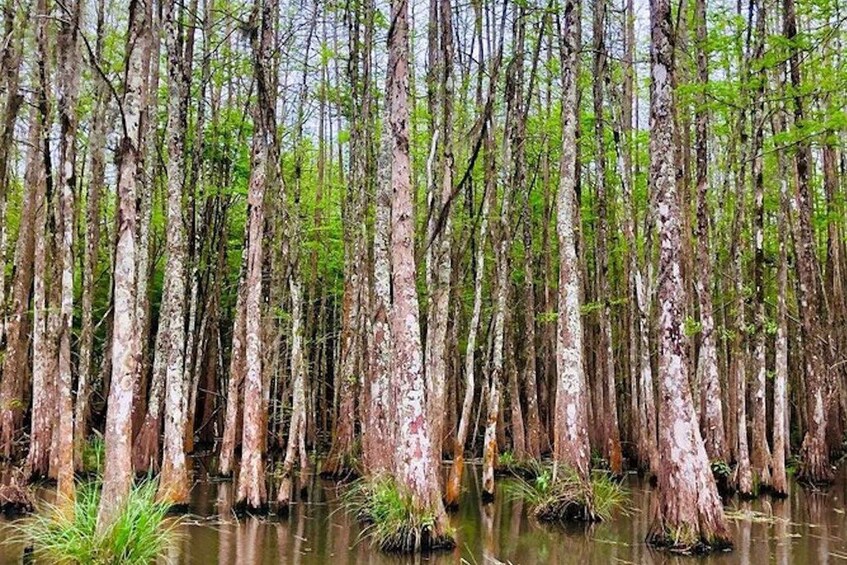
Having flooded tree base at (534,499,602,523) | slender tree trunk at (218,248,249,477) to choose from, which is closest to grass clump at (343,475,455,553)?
flooded tree base at (534,499,602,523)

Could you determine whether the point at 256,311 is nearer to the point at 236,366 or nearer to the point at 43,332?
the point at 236,366

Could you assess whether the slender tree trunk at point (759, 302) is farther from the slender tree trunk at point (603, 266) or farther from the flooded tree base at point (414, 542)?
the flooded tree base at point (414, 542)

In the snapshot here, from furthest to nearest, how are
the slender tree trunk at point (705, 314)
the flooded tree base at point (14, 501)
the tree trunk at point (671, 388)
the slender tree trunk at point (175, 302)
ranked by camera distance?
the slender tree trunk at point (705, 314) → the slender tree trunk at point (175, 302) → the flooded tree base at point (14, 501) → the tree trunk at point (671, 388)

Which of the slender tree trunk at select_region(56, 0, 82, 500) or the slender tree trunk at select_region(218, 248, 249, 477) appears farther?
the slender tree trunk at select_region(218, 248, 249, 477)

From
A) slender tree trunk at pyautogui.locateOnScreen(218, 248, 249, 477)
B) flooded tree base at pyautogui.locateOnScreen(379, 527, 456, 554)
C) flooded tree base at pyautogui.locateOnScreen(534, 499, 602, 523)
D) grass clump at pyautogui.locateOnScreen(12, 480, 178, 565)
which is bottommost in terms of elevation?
flooded tree base at pyautogui.locateOnScreen(534, 499, 602, 523)

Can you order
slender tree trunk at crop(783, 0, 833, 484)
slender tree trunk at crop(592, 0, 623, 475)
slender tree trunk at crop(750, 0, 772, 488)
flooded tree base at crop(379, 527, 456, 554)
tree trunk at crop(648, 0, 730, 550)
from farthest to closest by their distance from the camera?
slender tree trunk at crop(592, 0, 623, 475) < slender tree trunk at crop(783, 0, 833, 484) < slender tree trunk at crop(750, 0, 772, 488) < tree trunk at crop(648, 0, 730, 550) < flooded tree base at crop(379, 527, 456, 554)

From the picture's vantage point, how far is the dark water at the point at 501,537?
316 inches

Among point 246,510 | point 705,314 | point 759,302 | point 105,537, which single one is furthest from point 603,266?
point 105,537

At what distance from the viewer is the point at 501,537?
30.9 feet

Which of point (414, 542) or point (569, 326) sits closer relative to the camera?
point (414, 542)

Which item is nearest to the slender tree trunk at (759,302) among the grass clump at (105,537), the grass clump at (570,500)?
the grass clump at (570,500)

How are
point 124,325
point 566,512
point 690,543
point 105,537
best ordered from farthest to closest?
1. point 566,512
2. point 690,543
3. point 124,325
4. point 105,537

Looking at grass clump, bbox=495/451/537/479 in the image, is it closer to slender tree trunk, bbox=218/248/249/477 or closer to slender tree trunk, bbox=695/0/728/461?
slender tree trunk, bbox=695/0/728/461

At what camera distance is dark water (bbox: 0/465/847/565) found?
8.02 meters
